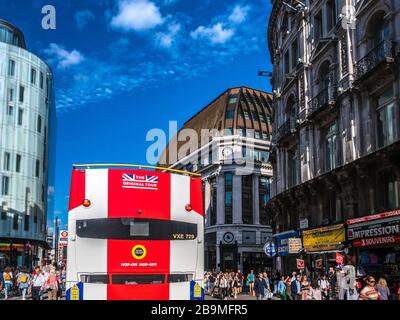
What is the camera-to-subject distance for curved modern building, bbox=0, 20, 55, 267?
55125mm

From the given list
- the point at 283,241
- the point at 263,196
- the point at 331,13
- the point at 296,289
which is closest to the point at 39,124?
the point at 263,196

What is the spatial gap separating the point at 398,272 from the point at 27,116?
4745 cm

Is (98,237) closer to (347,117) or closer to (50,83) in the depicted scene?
(347,117)

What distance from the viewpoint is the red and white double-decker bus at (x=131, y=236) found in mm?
10578

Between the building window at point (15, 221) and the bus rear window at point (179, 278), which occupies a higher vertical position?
the building window at point (15, 221)

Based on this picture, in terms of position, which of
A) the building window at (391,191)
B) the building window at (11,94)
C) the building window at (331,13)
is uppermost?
the building window at (11,94)

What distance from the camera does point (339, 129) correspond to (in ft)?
87.6

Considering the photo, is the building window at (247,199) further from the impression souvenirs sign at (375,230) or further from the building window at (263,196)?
the impression souvenirs sign at (375,230)

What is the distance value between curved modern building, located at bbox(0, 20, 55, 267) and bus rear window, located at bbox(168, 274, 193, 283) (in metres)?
45.2

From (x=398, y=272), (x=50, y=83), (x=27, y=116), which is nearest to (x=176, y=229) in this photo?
(x=398, y=272)

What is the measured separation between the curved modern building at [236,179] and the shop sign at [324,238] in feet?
134

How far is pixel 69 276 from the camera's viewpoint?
10438mm

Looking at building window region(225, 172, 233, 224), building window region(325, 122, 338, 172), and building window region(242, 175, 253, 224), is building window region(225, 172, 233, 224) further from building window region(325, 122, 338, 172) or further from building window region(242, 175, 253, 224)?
building window region(325, 122, 338, 172)

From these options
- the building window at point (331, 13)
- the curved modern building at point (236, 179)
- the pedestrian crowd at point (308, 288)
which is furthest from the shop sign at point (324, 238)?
the curved modern building at point (236, 179)
